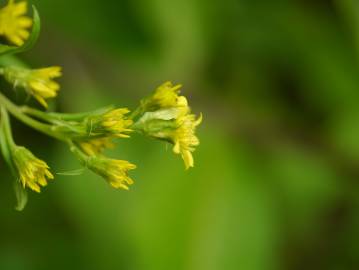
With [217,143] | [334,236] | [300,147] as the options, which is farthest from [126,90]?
[334,236]

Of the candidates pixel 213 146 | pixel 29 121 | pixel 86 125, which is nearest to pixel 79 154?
pixel 86 125

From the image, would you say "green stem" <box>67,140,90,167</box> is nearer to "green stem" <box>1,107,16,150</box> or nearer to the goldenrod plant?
the goldenrod plant

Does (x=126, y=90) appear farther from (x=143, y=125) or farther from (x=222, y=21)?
(x=143, y=125)

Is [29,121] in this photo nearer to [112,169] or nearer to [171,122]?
[112,169]

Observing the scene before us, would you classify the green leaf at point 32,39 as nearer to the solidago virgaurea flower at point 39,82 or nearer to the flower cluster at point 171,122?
the solidago virgaurea flower at point 39,82

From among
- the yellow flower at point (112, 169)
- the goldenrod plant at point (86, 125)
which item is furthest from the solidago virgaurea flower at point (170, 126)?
the yellow flower at point (112, 169)

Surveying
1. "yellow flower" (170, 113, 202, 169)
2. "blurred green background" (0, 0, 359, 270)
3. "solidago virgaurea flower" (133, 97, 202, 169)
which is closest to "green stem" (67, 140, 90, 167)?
"solidago virgaurea flower" (133, 97, 202, 169)
